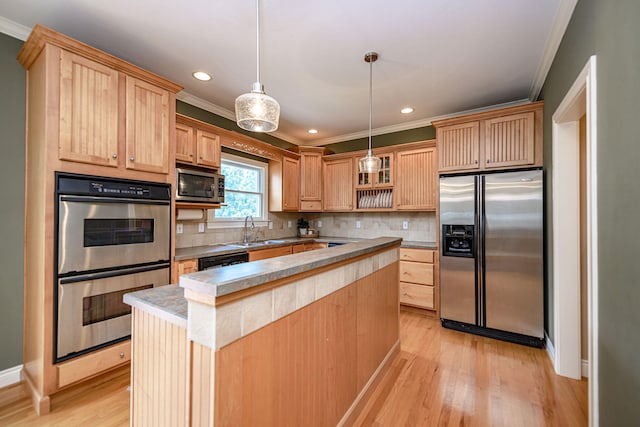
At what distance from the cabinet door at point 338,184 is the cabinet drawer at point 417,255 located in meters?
1.24

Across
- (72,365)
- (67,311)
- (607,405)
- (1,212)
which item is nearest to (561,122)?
(607,405)

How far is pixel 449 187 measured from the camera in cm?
320

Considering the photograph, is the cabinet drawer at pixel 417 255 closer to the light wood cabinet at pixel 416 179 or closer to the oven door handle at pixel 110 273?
the light wood cabinet at pixel 416 179

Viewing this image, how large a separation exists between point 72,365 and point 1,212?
124 cm

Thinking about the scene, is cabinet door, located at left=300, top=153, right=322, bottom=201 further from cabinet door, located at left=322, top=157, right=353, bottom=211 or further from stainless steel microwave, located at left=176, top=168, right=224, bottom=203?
stainless steel microwave, located at left=176, top=168, right=224, bottom=203

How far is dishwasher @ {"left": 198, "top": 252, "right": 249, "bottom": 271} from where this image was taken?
2746 mm

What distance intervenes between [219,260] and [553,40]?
3.64m

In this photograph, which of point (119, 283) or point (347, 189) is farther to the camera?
point (347, 189)

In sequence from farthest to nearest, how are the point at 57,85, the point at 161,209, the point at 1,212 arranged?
the point at 161,209 < the point at 1,212 < the point at 57,85

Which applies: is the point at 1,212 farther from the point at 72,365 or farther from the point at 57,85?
the point at 72,365

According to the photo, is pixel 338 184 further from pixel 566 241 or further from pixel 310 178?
pixel 566 241

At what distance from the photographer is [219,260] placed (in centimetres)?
293

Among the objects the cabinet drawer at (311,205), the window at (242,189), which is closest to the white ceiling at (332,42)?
the window at (242,189)

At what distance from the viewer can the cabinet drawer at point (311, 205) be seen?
15.3 ft
